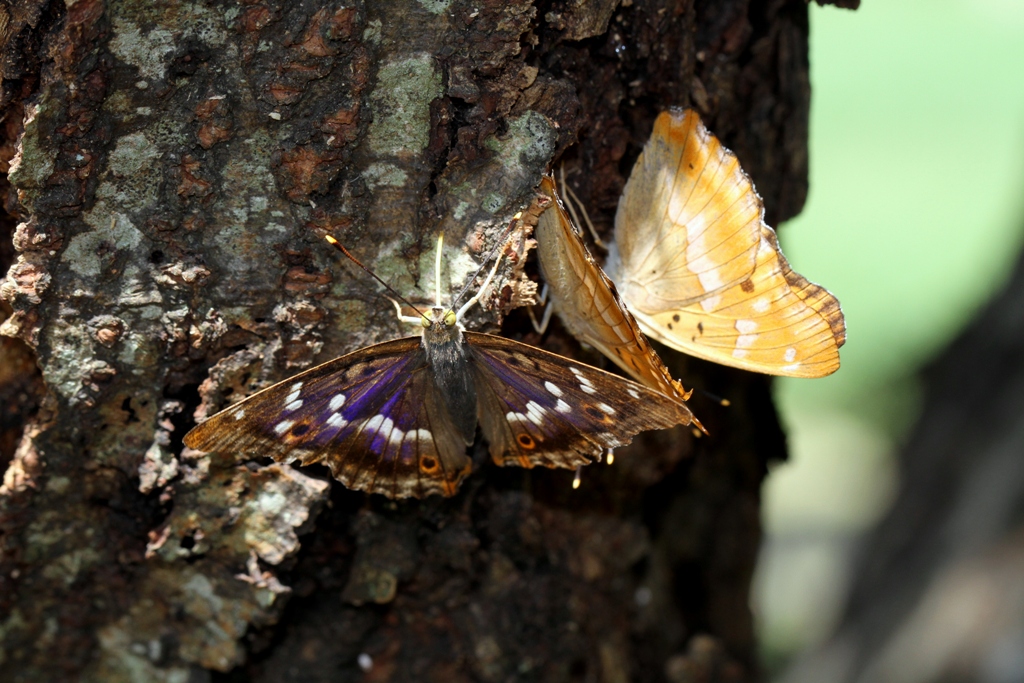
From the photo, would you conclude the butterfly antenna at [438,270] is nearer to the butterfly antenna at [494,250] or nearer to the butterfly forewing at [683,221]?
the butterfly antenna at [494,250]

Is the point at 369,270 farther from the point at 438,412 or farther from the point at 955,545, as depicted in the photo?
the point at 955,545

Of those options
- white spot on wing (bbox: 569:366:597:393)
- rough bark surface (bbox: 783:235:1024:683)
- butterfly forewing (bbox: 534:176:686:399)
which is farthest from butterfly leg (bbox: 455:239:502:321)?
rough bark surface (bbox: 783:235:1024:683)

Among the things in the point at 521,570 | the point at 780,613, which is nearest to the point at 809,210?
the point at 780,613

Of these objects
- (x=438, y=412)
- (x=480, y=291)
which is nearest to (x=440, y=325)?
(x=480, y=291)

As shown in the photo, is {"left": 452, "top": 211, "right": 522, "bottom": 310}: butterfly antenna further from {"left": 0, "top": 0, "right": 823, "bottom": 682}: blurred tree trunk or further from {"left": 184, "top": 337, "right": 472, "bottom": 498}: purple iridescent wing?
{"left": 184, "top": 337, "right": 472, "bottom": 498}: purple iridescent wing

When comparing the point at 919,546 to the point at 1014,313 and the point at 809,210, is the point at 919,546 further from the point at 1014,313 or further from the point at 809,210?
the point at 809,210

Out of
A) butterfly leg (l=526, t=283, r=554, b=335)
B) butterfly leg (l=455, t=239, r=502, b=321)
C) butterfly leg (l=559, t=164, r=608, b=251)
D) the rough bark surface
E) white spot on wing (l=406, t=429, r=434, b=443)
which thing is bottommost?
the rough bark surface
